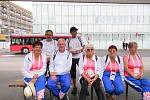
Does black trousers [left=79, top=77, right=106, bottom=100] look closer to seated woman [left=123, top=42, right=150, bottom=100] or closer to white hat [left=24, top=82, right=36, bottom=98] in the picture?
seated woman [left=123, top=42, right=150, bottom=100]

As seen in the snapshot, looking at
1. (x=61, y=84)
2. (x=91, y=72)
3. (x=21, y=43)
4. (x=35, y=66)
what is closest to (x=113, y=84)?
(x=91, y=72)

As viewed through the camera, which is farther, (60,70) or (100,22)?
(100,22)

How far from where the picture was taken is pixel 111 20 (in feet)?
187

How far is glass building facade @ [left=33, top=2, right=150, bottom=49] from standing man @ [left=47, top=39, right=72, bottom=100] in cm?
4765

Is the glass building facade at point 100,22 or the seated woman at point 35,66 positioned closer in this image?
the seated woman at point 35,66

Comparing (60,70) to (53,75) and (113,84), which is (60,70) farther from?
(113,84)

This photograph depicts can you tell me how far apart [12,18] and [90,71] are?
131 meters

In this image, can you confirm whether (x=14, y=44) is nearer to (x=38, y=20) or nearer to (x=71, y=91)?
(x=38, y=20)

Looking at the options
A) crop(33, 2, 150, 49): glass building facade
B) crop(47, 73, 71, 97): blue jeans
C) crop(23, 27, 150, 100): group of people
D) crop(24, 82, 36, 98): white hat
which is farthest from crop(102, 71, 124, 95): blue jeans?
crop(33, 2, 150, 49): glass building facade

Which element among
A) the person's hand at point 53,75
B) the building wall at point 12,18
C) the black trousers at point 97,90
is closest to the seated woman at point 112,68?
the black trousers at point 97,90

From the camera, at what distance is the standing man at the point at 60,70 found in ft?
24.2

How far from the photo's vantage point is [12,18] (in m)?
135

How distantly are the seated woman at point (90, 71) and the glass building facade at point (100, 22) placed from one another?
47756 mm

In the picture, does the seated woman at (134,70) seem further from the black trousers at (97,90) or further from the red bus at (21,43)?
the red bus at (21,43)
